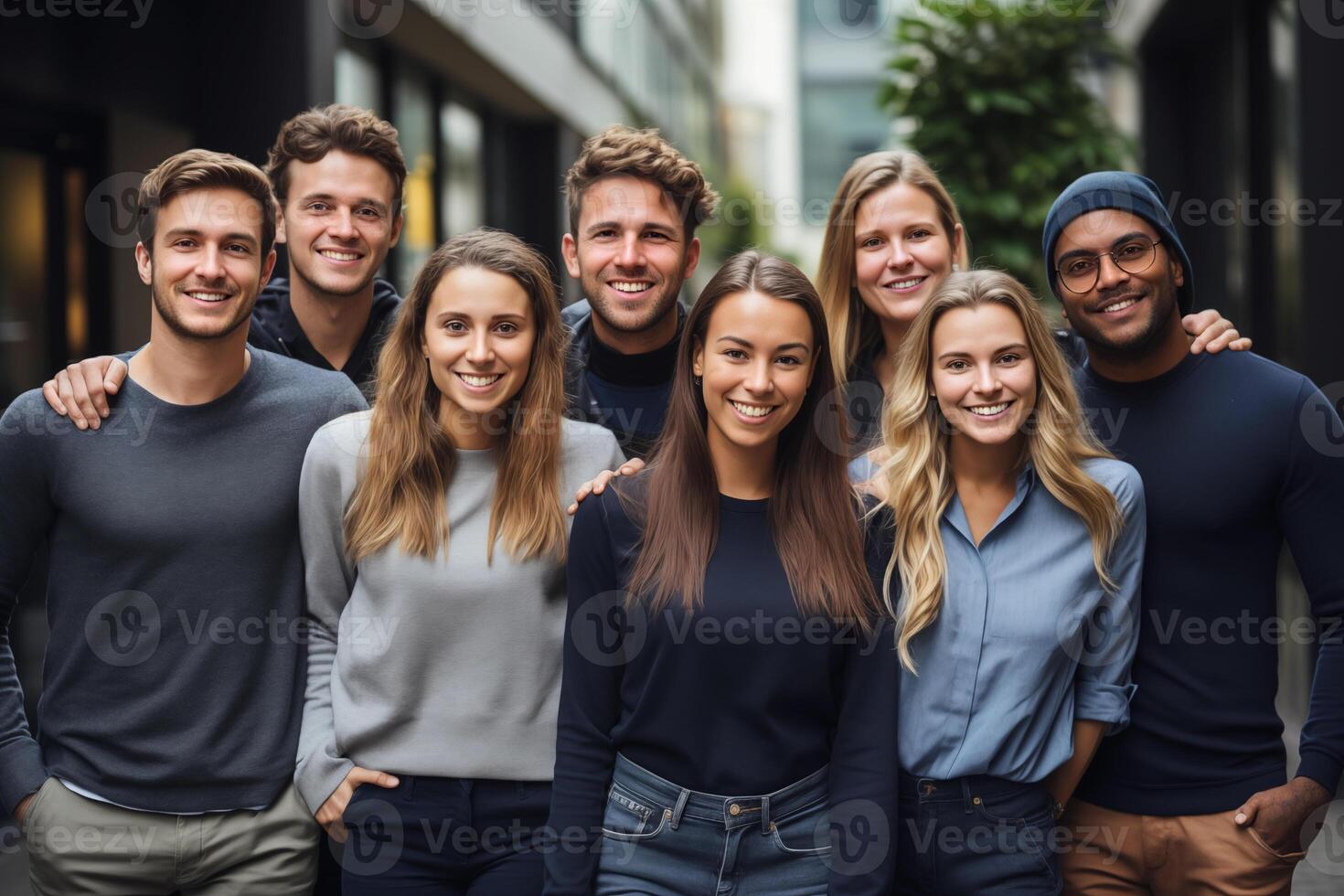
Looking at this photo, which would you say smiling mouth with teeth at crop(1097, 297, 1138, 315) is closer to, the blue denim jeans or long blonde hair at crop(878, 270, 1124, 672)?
long blonde hair at crop(878, 270, 1124, 672)

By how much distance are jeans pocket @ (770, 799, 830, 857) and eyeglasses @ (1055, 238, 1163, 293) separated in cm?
145

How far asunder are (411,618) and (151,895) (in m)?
0.91

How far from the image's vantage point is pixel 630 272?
12.0 feet

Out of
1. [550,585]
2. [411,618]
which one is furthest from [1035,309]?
[411,618]

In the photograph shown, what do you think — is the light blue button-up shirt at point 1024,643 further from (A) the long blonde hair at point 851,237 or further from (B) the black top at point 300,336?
(B) the black top at point 300,336

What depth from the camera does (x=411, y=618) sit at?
289 cm

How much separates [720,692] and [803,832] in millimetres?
345

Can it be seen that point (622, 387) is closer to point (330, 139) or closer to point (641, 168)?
point (641, 168)

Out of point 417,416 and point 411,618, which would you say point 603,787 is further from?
point 417,416

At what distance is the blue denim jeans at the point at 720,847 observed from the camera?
268 cm

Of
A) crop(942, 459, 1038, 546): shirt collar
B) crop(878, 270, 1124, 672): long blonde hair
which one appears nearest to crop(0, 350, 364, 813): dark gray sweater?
crop(878, 270, 1124, 672): long blonde hair

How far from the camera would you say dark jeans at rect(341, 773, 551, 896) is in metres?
2.80

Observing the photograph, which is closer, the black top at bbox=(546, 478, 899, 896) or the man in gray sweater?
the black top at bbox=(546, 478, 899, 896)

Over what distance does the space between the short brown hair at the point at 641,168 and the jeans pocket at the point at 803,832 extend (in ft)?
6.03
